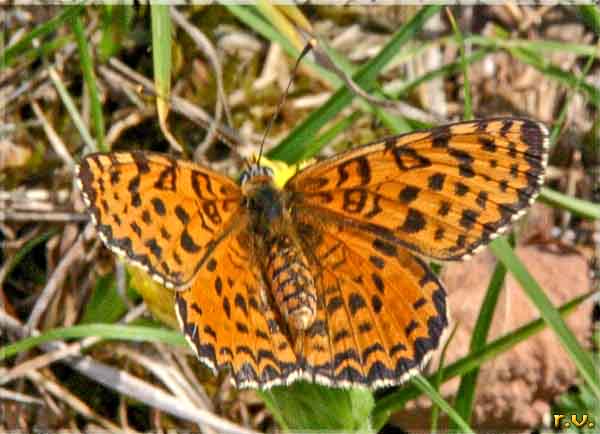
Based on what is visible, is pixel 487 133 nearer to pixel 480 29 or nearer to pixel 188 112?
pixel 188 112

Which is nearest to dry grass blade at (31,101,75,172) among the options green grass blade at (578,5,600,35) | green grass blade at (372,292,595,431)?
green grass blade at (372,292,595,431)

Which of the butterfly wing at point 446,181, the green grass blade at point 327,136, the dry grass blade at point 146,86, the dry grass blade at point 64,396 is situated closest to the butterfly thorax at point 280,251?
the butterfly wing at point 446,181

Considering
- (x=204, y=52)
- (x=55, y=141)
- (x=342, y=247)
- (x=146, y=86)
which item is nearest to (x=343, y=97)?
(x=342, y=247)

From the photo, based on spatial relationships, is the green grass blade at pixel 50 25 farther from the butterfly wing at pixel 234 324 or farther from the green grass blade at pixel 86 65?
the butterfly wing at pixel 234 324

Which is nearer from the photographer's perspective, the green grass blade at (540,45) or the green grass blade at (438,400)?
the green grass blade at (438,400)

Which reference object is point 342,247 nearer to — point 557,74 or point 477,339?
point 477,339

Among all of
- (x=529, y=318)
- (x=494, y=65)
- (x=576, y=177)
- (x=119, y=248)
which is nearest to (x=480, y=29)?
(x=494, y=65)
